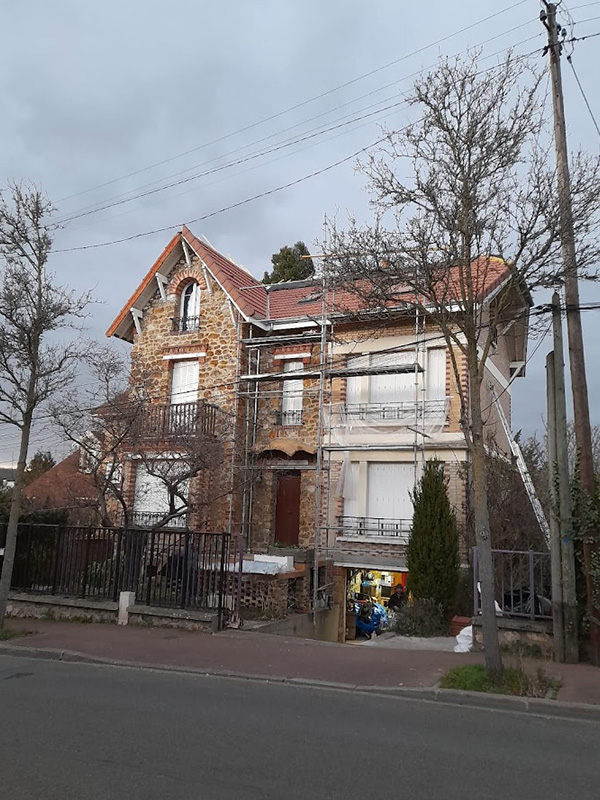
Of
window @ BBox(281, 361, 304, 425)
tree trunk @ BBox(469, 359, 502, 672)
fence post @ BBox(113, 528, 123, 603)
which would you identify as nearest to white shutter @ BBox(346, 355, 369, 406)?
window @ BBox(281, 361, 304, 425)

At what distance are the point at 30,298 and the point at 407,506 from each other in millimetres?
10850

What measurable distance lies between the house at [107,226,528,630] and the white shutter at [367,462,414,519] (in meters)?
0.03

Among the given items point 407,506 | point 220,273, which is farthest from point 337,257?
point 220,273

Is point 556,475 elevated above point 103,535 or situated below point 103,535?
above

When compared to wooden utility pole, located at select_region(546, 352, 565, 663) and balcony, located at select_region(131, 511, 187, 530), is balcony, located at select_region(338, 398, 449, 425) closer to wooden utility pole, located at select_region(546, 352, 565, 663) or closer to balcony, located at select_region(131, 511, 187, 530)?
balcony, located at select_region(131, 511, 187, 530)

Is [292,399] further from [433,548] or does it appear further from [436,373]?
[433,548]

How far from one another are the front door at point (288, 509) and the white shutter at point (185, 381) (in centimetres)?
383

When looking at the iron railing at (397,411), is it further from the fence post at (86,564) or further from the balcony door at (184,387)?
the fence post at (86,564)

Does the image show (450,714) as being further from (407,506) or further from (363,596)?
(363,596)

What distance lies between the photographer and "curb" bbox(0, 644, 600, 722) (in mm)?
7309

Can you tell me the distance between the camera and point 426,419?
730 inches

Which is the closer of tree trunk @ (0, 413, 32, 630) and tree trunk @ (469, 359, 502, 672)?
tree trunk @ (469, 359, 502, 672)

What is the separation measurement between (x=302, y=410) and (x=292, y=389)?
72 cm

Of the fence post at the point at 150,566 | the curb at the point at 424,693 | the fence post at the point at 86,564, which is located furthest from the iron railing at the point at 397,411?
the curb at the point at 424,693
